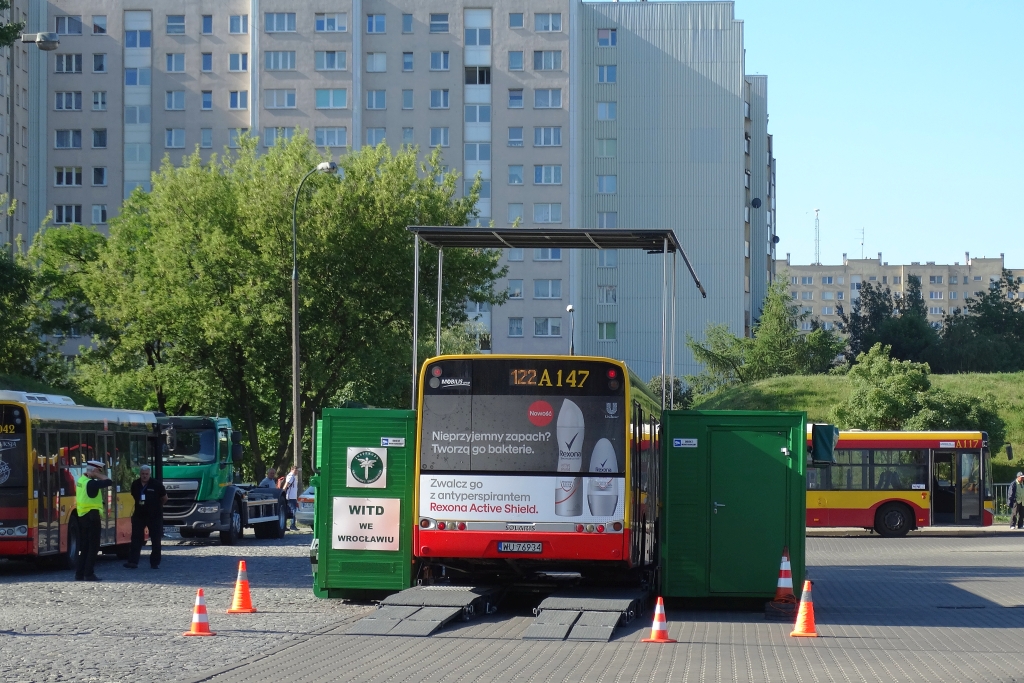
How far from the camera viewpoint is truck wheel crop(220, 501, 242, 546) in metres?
30.2

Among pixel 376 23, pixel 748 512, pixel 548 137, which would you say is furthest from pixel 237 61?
pixel 748 512

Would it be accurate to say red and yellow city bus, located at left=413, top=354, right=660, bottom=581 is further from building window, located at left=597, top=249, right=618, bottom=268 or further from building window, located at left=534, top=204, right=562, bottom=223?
building window, located at left=597, top=249, right=618, bottom=268

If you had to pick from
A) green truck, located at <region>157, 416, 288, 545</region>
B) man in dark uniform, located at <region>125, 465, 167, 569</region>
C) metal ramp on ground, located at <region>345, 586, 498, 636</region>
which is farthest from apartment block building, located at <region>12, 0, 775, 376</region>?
metal ramp on ground, located at <region>345, 586, 498, 636</region>

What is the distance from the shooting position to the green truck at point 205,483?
97.5ft

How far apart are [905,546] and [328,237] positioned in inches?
860

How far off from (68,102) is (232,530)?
6840 centimetres

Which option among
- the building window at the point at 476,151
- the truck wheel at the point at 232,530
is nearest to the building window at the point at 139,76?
the building window at the point at 476,151

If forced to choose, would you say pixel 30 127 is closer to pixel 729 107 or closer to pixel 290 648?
pixel 729 107

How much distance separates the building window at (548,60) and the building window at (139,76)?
2537 centimetres

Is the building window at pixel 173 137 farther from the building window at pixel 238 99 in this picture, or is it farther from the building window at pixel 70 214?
the building window at pixel 70 214

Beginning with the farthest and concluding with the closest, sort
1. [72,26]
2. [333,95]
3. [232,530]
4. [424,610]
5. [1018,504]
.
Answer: [72,26]
[333,95]
[1018,504]
[232,530]
[424,610]

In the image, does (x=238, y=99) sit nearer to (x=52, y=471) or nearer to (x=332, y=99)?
(x=332, y=99)

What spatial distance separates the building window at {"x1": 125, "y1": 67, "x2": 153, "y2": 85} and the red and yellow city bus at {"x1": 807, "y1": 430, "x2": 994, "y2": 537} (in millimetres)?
66543

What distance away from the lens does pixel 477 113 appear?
90938 mm
